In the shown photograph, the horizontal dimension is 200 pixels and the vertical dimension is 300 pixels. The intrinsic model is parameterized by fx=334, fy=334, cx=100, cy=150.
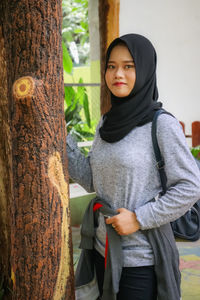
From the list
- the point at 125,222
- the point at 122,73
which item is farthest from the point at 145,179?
the point at 122,73

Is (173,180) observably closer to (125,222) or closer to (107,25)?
(125,222)

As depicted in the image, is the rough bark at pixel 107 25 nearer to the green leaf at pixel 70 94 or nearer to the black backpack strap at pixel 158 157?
the green leaf at pixel 70 94

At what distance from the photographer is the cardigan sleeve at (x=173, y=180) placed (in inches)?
43.4

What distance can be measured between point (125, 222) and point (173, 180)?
22 cm

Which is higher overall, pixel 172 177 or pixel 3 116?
pixel 3 116

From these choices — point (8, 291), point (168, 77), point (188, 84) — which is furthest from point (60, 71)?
point (188, 84)

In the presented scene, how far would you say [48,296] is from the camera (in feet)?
3.51

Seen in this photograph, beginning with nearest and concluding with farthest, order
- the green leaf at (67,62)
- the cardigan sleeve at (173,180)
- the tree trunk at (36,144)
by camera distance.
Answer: the tree trunk at (36,144) → the cardigan sleeve at (173,180) → the green leaf at (67,62)

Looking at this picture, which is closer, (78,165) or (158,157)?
(158,157)

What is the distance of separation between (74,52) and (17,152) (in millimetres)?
2909

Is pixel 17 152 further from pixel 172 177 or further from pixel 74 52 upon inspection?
pixel 74 52

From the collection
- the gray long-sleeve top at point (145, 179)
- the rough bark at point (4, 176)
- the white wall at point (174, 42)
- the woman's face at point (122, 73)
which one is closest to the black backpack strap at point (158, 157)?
the gray long-sleeve top at point (145, 179)

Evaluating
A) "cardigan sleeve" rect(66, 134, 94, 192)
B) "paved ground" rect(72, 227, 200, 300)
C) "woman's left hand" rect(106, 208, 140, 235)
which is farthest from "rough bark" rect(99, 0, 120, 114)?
"woman's left hand" rect(106, 208, 140, 235)

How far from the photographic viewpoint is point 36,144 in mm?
1022
